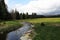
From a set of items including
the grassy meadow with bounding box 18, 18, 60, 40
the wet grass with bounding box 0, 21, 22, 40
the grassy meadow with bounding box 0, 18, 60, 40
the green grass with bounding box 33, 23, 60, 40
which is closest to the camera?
the green grass with bounding box 33, 23, 60, 40

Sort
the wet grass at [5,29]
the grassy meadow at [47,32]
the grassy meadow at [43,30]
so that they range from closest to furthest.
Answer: the grassy meadow at [47,32] → the grassy meadow at [43,30] → the wet grass at [5,29]

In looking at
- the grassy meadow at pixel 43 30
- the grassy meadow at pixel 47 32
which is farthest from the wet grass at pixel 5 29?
the grassy meadow at pixel 47 32

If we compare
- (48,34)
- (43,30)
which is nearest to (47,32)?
(48,34)

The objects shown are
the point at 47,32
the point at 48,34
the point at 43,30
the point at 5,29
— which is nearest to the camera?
the point at 48,34

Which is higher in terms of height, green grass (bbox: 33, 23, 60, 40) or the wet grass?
green grass (bbox: 33, 23, 60, 40)

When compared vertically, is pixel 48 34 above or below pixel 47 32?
above

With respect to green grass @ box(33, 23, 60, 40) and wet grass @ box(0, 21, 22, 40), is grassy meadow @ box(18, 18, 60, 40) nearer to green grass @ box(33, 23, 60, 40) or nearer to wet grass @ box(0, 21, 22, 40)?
green grass @ box(33, 23, 60, 40)

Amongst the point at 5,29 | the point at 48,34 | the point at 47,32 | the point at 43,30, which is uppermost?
the point at 48,34

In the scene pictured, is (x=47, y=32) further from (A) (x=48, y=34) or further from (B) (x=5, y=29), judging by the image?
(B) (x=5, y=29)

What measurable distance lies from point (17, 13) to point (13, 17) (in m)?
19.6

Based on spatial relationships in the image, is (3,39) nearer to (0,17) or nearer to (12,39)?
(12,39)

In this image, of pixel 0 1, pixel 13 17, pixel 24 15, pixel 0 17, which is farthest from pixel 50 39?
pixel 24 15

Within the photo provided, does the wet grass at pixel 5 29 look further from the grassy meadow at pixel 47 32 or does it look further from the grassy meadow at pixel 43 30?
the grassy meadow at pixel 47 32

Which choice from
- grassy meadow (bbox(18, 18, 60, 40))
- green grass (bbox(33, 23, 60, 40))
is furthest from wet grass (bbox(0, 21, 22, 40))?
green grass (bbox(33, 23, 60, 40))
